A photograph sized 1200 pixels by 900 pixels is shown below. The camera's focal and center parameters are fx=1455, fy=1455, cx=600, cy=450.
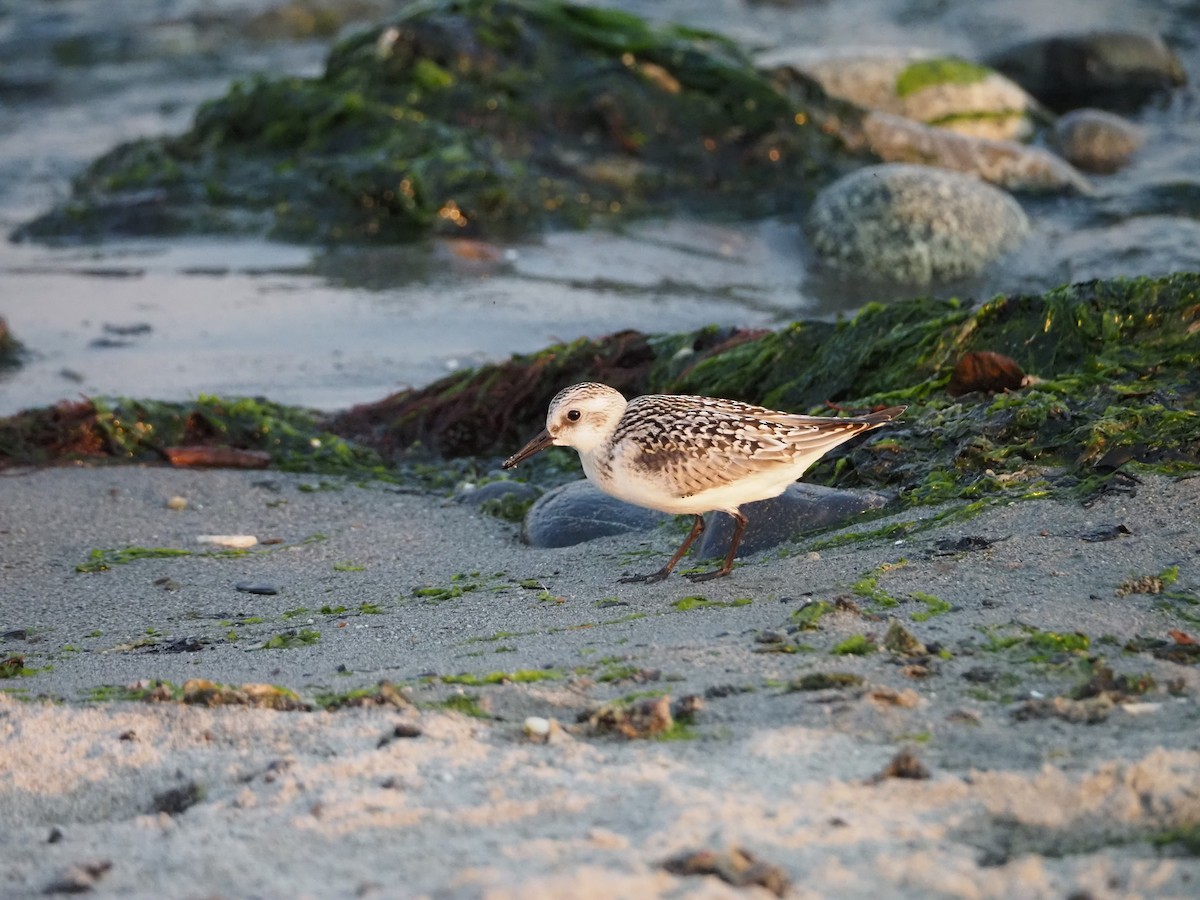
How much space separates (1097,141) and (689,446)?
997 centimetres

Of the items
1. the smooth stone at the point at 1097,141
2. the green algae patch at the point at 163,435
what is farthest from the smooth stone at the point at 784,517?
the smooth stone at the point at 1097,141

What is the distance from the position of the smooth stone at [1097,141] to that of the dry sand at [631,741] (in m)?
9.05

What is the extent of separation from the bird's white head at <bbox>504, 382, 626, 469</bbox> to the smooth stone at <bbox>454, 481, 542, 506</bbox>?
4.15 ft

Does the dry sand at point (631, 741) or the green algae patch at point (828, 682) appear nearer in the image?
the dry sand at point (631, 741)

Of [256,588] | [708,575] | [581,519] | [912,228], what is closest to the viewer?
[708,575]

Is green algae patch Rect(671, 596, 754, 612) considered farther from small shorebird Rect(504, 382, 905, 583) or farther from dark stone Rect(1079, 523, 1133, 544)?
dark stone Rect(1079, 523, 1133, 544)

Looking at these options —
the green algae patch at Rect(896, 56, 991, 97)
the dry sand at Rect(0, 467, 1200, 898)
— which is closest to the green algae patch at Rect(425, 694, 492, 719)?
the dry sand at Rect(0, 467, 1200, 898)

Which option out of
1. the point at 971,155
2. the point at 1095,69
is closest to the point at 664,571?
the point at 971,155

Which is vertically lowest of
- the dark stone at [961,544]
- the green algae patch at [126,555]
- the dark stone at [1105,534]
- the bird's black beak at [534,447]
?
the green algae patch at [126,555]

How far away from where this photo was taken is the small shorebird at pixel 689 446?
4625mm

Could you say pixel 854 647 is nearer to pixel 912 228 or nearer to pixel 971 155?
pixel 912 228

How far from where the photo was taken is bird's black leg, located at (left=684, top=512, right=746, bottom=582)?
4.78 m

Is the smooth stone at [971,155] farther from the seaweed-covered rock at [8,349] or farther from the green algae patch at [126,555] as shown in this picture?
the green algae patch at [126,555]

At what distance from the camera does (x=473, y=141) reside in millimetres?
11312
